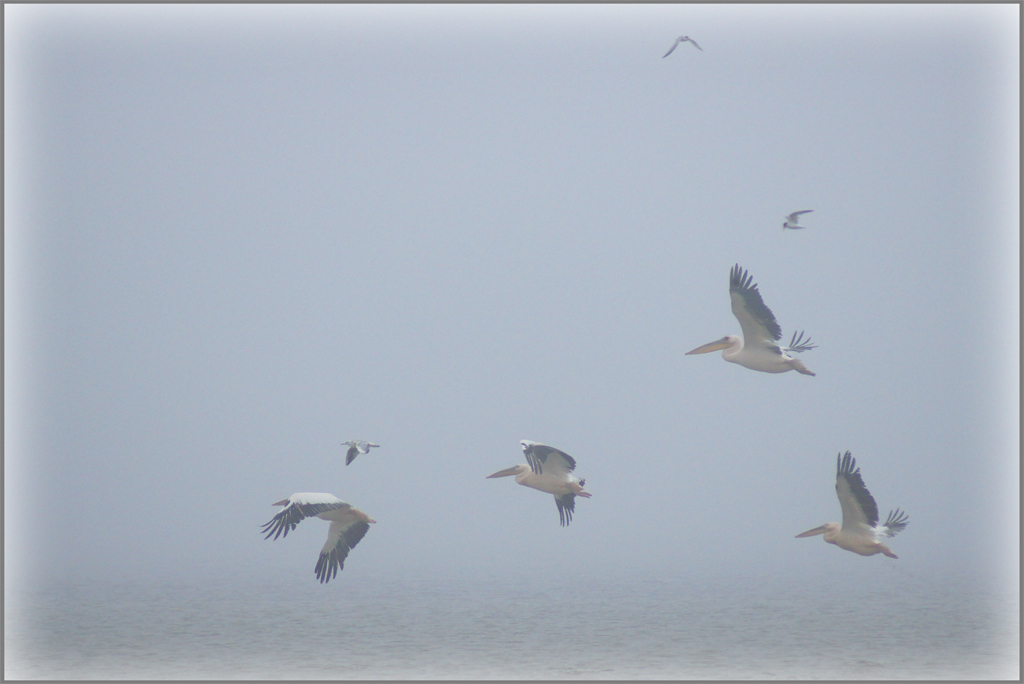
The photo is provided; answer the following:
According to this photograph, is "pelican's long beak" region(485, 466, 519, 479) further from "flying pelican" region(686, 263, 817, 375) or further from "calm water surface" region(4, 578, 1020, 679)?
"calm water surface" region(4, 578, 1020, 679)

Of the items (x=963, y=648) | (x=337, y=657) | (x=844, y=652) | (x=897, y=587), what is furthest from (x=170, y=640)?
(x=897, y=587)

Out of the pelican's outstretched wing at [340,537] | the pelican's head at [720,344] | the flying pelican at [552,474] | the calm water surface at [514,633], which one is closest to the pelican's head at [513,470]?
the flying pelican at [552,474]

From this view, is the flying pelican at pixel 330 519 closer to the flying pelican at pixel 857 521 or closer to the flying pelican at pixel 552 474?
the flying pelican at pixel 552 474

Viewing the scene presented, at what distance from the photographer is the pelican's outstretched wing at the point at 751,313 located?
9617 mm

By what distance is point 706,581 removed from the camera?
32.6m

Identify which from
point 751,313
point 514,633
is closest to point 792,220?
point 751,313

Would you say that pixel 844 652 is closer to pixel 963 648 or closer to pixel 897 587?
pixel 963 648

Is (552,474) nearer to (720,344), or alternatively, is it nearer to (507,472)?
(507,472)

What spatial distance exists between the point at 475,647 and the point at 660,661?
380 cm

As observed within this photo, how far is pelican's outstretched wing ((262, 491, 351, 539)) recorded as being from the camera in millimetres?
8406

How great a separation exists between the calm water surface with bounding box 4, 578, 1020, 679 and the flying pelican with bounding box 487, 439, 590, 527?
4727 millimetres

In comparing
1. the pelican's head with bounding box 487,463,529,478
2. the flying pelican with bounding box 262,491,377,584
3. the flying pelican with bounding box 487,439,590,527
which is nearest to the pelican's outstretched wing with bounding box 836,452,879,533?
the flying pelican with bounding box 487,439,590,527

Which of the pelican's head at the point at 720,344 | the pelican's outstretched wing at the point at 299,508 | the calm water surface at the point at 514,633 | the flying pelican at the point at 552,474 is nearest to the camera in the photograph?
the pelican's outstretched wing at the point at 299,508

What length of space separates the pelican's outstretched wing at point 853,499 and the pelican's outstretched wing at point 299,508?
495 cm
